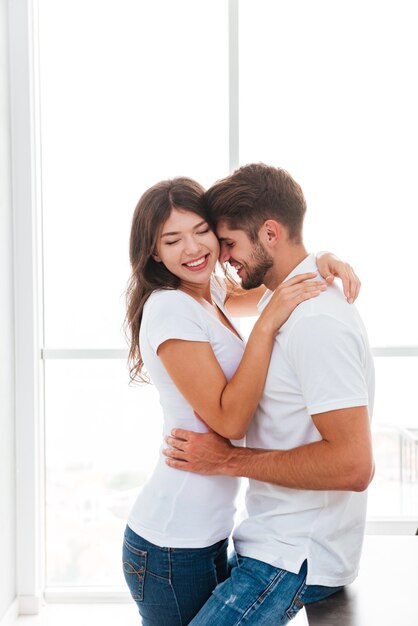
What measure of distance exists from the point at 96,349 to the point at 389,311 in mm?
1169

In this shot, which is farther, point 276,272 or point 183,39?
point 183,39

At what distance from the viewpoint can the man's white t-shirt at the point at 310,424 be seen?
138cm

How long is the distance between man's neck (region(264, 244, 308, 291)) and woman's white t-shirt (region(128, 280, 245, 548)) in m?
0.18

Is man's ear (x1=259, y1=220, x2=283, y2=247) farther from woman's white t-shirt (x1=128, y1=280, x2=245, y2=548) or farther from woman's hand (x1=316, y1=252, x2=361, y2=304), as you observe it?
woman's white t-shirt (x1=128, y1=280, x2=245, y2=548)

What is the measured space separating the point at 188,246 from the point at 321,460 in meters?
0.60

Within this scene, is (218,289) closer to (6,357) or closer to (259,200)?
(259,200)

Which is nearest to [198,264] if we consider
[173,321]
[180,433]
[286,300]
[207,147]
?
[173,321]

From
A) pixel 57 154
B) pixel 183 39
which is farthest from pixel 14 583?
pixel 183 39

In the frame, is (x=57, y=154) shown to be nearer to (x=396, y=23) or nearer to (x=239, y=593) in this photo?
(x=396, y=23)

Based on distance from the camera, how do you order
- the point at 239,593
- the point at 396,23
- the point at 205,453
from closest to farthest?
the point at 239,593 → the point at 205,453 → the point at 396,23

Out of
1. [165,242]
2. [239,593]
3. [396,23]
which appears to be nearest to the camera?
[239,593]

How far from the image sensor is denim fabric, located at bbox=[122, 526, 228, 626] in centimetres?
157

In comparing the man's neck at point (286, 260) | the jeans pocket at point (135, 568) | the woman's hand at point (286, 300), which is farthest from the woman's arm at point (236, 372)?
the jeans pocket at point (135, 568)

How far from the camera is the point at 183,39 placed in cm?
263
